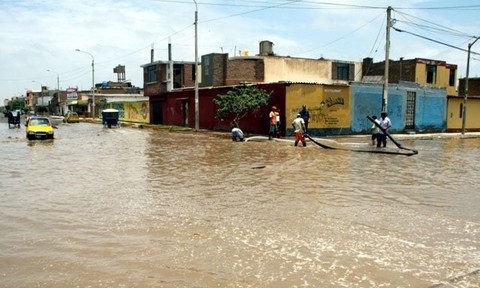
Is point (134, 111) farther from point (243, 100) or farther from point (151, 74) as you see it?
point (243, 100)

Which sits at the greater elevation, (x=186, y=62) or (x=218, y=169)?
(x=186, y=62)

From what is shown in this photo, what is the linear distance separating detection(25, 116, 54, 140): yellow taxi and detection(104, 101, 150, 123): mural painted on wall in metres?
23.3

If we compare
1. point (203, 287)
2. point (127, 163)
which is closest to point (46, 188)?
point (127, 163)

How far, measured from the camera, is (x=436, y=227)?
7.30m

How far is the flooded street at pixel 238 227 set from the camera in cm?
523

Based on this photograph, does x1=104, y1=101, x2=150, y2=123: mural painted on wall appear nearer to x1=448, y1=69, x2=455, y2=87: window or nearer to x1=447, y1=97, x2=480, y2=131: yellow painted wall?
x1=447, y1=97, x2=480, y2=131: yellow painted wall

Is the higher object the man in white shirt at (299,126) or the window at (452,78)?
the window at (452,78)

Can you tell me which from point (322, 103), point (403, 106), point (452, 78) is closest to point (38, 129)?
point (322, 103)

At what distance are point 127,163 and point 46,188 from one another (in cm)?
489

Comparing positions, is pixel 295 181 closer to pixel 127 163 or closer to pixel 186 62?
pixel 127 163

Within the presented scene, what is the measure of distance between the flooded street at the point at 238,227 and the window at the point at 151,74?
38.5 metres

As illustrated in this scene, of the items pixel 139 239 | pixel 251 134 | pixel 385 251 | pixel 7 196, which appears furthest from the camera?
pixel 251 134

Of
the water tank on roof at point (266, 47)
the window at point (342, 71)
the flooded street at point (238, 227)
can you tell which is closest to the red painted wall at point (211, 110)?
the water tank on roof at point (266, 47)

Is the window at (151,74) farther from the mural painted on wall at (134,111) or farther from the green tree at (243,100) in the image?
the green tree at (243,100)
